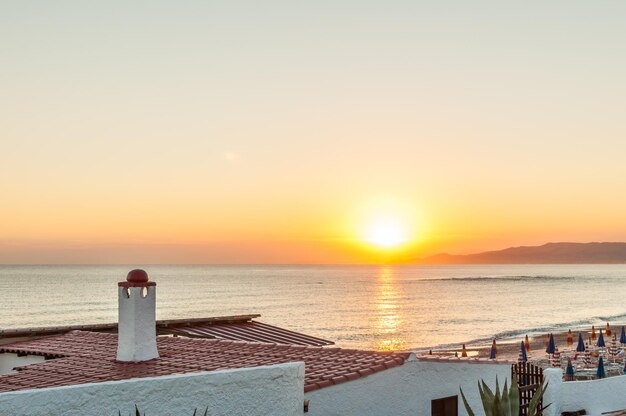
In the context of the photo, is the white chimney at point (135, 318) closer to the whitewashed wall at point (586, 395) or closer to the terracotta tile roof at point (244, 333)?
the terracotta tile roof at point (244, 333)

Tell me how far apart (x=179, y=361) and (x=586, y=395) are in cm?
972

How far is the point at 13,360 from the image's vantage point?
14.5 metres

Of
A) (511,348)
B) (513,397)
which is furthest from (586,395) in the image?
(511,348)

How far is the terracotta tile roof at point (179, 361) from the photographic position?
34.1ft

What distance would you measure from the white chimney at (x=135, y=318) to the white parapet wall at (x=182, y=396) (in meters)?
3.04

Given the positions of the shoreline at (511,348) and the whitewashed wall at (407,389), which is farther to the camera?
the shoreline at (511,348)

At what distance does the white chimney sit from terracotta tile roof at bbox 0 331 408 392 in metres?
0.23

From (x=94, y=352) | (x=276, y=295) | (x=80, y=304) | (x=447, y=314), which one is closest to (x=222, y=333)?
(x=94, y=352)

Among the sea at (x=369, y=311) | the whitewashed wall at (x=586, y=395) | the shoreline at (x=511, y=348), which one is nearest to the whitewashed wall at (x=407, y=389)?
the whitewashed wall at (x=586, y=395)

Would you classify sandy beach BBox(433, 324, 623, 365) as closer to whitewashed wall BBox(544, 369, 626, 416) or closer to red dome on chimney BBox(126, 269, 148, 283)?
whitewashed wall BBox(544, 369, 626, 416)

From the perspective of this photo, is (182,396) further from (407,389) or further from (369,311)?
(369,311)

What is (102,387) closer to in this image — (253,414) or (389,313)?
(253,414)

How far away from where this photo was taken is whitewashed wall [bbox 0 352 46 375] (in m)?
14.1

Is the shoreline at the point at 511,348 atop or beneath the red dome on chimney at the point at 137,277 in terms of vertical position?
beneath
